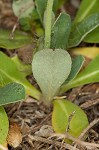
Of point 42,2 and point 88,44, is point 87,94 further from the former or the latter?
point 42,2

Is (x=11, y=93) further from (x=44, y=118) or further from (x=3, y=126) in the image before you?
(x=44, y=118)

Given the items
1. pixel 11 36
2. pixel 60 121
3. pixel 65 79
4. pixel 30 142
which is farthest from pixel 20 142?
pixel 11 36

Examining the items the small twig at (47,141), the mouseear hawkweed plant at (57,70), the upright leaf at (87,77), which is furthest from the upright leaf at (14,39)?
the small twig at (47,141)

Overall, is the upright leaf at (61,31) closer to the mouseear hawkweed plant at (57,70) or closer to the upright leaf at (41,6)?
the mouseear hawkweed plant at (57,70)

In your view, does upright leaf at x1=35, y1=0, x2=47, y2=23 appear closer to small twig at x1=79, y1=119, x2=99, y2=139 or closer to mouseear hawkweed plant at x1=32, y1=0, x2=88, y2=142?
mouseear hawkweed plant at x1=32, y1=0, x2=88, y2=142

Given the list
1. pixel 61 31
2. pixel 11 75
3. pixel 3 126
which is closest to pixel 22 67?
pixel 11 75

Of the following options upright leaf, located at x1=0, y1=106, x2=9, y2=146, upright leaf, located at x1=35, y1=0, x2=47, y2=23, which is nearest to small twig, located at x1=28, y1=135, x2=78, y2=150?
upright leaf, located at x1=0, y1=106, x2=9, y2=146
